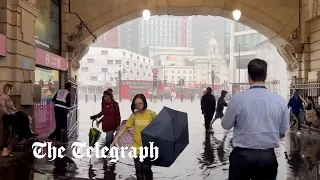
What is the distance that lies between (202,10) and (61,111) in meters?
8.04

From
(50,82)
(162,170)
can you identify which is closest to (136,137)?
(162,170)

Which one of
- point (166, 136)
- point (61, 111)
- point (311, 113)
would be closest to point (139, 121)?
point (166, 136)

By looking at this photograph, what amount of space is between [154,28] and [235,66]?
17.1m

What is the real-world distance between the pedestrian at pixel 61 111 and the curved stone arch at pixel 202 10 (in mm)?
4952

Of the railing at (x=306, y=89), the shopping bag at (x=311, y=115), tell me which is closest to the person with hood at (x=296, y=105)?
the railing at (x=306, y=89)

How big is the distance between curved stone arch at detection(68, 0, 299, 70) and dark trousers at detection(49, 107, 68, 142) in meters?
5.11

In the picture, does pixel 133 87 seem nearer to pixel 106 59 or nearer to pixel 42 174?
pixel 106 59

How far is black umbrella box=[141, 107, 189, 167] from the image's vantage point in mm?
5594

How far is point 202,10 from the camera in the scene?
699 inches

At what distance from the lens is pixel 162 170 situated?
8.31 m

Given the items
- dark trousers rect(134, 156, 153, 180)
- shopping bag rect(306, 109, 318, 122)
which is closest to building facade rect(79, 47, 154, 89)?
shopping bag rect(306, 109, 318, 122)

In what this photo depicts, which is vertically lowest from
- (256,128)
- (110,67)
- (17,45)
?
(256,128)

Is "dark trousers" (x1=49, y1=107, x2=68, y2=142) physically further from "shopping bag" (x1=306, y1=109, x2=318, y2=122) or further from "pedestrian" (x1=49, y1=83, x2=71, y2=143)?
"shopping bag" (x1=306, y1=109, x2=318, y2=122)

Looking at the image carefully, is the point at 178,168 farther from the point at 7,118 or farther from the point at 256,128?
the point at 256,128
